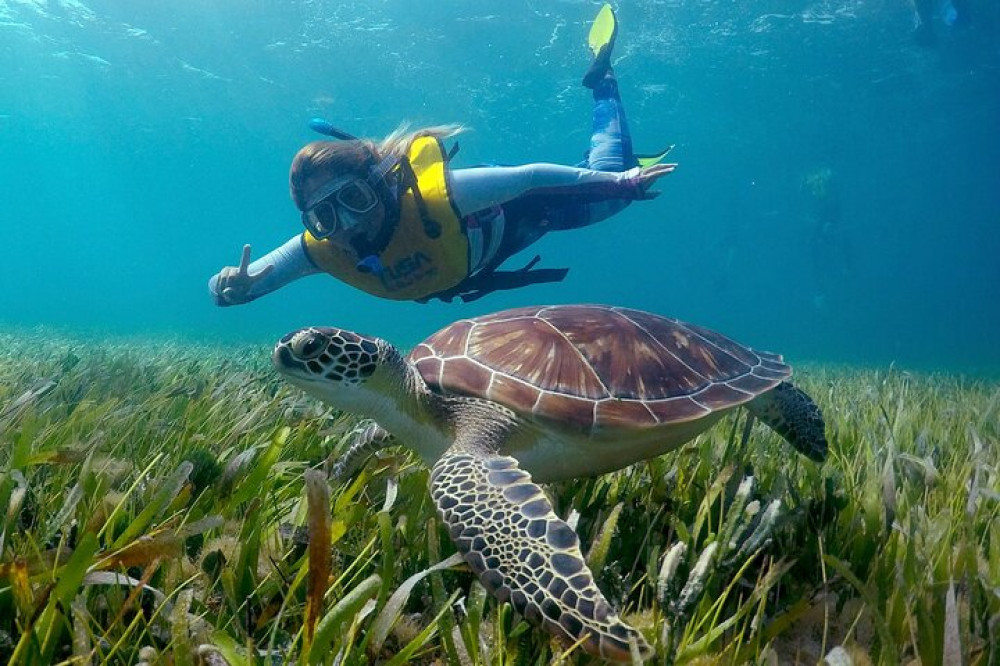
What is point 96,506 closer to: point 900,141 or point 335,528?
point 335,528

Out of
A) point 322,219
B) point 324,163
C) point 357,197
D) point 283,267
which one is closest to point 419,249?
point 357,197

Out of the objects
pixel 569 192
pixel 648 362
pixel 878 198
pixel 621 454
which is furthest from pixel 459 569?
pixel 878 198

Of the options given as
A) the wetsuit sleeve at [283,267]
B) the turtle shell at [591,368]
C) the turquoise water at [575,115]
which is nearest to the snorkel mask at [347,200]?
the wetsuit sleeve at [283,267]

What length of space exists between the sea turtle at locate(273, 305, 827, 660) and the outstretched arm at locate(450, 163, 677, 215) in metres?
3.33

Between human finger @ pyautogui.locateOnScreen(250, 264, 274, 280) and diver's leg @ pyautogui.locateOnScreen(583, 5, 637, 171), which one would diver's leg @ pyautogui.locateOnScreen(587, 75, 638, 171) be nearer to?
diver's leg @ pyautogui.locateOnScreen(583, 5, 637, 171)

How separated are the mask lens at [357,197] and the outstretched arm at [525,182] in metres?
0.85

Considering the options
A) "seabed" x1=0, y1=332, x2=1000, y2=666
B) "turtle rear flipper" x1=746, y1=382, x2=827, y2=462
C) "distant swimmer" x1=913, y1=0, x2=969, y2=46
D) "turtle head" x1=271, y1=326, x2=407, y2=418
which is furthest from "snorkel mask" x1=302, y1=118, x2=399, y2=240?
"distant swimmer" x1=913, y1=0, x2=969, y2=46

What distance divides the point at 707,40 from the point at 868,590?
97.3ft

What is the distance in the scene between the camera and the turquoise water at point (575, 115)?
25.1 meters

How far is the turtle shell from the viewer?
2.04 metres

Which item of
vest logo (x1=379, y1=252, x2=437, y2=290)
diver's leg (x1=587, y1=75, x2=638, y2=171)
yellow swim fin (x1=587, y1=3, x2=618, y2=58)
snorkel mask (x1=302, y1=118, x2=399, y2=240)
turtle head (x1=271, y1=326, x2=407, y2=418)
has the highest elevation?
yellow swim fin (x1=587, y1=3, x2=618, y2=58)

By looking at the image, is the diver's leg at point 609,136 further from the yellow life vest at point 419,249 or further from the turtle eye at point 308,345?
the turtle eye at point 308,345

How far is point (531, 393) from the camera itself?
6.78 ft

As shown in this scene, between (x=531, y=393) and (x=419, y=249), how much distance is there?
3.96 m
